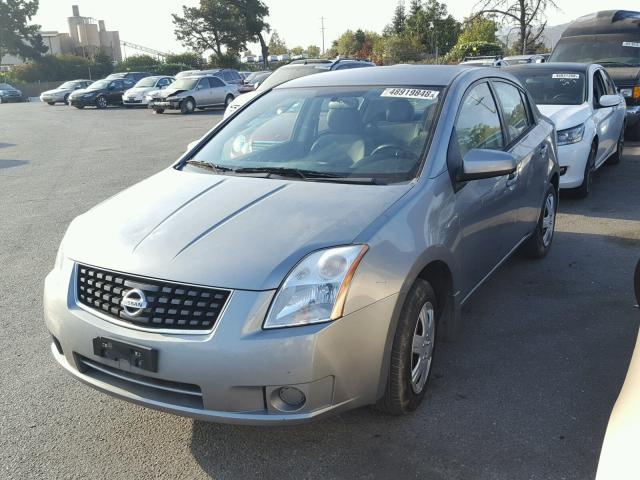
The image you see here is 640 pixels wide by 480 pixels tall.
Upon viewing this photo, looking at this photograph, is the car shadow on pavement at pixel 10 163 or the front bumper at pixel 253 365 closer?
the front bumper at pixel 253 365

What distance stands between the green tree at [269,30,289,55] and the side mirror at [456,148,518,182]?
9062 cm

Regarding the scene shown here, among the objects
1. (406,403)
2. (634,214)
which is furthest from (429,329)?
(634,214)

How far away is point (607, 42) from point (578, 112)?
276 inches

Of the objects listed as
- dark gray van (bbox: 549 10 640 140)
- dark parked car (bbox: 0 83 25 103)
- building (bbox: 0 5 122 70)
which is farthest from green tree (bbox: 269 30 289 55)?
dark gray van (bbox: 549 10 640 140)

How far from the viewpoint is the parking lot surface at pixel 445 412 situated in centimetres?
287

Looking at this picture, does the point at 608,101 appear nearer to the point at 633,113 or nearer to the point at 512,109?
the point at 512,109

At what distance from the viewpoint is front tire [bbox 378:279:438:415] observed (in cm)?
294

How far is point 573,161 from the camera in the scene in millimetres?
7371

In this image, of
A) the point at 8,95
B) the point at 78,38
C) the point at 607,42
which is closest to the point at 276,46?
the point at 78,38

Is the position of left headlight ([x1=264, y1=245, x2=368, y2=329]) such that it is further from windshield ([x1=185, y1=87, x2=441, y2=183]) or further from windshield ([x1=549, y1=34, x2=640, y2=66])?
windshield ([x1=549, y1=34, x2=640, y2=66])

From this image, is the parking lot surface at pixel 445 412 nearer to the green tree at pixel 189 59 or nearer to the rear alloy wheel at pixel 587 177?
the rear alloy wheel at pixel 587 177

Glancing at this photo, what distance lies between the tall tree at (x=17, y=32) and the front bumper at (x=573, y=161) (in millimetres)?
73878

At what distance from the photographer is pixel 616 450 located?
5.90 feet

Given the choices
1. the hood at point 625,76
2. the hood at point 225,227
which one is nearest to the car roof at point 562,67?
the hood at point 625,76
